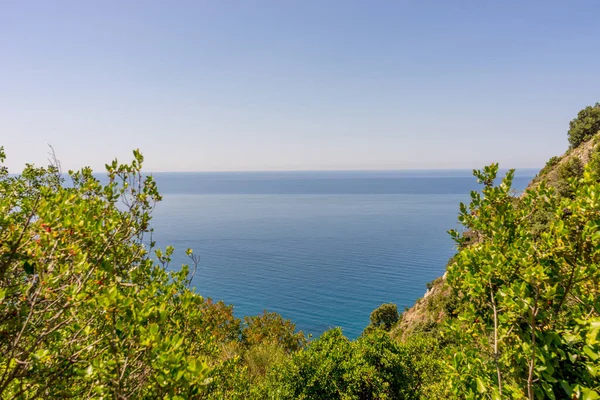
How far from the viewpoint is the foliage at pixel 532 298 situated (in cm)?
447

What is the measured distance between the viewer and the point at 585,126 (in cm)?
5200

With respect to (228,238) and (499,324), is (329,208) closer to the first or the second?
(228,238)

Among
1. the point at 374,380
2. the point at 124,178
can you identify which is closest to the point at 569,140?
the point at 374,380

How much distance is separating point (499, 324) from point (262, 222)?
471 feet

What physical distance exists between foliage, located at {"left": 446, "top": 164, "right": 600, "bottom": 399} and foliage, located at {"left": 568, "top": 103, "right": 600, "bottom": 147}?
62068mm

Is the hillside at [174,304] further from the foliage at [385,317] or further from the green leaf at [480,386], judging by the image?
the foliage at [385,317]

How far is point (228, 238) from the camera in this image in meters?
116

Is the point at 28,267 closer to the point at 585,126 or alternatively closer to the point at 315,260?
the point at 585,126

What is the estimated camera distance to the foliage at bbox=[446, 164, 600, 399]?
14.7 feet

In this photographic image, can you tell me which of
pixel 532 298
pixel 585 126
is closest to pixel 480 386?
pixel 532 298

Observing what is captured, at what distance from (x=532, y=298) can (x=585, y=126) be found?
66.4 m

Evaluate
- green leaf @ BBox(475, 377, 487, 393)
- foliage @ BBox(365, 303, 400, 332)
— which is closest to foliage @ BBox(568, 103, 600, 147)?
foliage @ BBox(365, 303, 400, 332)

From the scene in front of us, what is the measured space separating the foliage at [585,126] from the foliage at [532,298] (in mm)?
62068

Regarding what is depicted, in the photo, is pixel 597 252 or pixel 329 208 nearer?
pixel 597 252
